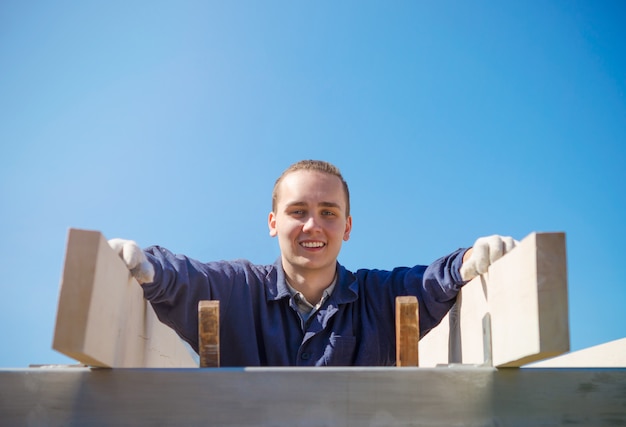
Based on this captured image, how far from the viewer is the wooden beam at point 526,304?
1896 millimetres

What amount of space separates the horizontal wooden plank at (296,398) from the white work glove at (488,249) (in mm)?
573

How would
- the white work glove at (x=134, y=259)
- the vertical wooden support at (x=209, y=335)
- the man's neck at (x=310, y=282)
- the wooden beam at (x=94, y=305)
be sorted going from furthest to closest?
the man's neck at (x=310, y=282) < the white work glove at (x=134, y=259) < the vertical wooden support at (x=209, y=335) < the wooden beam at (x=94, y=305)

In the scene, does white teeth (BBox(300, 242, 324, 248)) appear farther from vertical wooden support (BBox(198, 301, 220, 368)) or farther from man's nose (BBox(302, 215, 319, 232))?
vertical wooden support (BBox(198, 301, 220, 368))

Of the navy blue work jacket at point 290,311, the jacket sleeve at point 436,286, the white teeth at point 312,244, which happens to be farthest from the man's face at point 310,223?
the jacket sleeve at point 436,286

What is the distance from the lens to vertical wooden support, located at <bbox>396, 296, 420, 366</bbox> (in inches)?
90.8

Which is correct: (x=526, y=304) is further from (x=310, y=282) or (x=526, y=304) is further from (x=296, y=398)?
(x=310, y=282)

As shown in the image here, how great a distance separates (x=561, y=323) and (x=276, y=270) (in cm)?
194

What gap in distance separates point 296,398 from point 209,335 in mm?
431

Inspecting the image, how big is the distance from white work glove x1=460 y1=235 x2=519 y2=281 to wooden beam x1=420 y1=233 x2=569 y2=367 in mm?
43

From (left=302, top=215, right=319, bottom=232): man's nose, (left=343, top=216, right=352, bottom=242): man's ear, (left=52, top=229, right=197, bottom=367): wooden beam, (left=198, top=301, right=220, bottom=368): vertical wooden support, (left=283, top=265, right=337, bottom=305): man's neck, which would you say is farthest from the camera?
(left=343, top=216, right=352, bottom=242): man's ear

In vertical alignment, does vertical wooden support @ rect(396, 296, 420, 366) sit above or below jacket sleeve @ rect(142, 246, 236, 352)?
below

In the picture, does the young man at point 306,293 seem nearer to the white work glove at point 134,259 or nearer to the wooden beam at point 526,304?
the white work glove at point 134,259

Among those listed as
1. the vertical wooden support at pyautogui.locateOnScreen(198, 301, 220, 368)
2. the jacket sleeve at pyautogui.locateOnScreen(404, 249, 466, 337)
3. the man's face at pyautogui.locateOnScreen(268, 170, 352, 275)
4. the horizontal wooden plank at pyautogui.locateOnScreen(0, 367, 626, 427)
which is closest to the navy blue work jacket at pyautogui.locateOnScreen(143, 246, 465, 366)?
the jacket sleeve at pyautogui.locateOnScreen(404, 249, 466, 337)

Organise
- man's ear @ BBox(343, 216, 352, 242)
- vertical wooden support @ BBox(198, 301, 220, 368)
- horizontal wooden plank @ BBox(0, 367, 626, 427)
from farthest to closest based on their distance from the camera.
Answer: man's ear @ BBox(343, 216, 352, 242) < vertical wooden support @ BBox(198, 301, 220, 368) < horizontal wooden plank @ BBox(0, 367, 626, 427)
